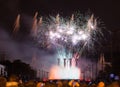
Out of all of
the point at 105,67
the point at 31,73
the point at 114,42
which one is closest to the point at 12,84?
the point at 114,42

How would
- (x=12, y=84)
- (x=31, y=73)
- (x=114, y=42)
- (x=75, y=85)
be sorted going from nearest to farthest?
(x=12, y=84)
(x=75, y=85)
(x=114, y=42)
(x=31, y=73)

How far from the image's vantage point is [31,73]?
192500mm

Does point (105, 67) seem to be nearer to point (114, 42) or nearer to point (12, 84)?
point (114, 42)

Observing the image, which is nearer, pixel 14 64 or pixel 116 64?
pixel 116 64

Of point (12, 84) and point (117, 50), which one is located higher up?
point (117, 50)

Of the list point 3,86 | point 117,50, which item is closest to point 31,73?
point 117,50

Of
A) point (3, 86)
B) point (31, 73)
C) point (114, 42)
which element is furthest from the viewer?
point (31, 73)

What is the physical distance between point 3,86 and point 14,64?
489ft

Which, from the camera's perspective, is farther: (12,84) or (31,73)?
(31,73)

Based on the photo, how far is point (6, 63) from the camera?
637 feet

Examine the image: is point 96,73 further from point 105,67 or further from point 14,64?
point 14,64

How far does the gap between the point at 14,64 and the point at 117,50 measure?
6258cm

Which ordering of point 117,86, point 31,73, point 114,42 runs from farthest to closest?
1. point 31,73
2. point 114,42
3. point 117,86

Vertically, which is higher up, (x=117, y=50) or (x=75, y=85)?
(x=117, y=50)
